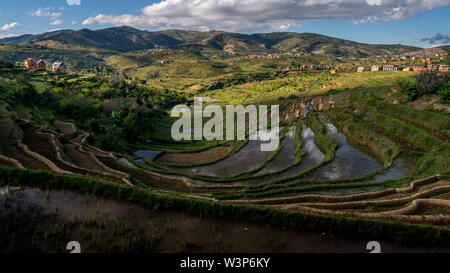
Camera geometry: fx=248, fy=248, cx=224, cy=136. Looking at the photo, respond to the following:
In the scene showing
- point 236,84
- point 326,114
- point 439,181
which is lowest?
point 439,181

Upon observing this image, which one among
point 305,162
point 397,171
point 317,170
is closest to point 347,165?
point 317,170

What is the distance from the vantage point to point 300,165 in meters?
34.0

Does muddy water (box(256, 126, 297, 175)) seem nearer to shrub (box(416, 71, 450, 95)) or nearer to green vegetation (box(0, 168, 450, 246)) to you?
green vegetation (box(0, 168, 450, 246))

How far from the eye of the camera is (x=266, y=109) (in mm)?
76438

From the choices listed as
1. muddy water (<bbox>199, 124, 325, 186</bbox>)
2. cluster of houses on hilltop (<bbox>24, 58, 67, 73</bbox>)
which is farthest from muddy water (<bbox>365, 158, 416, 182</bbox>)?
cluster of houses on hilltop (<bbox>24, 58, 67, 73</bbox>)

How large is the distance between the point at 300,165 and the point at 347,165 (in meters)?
5.99

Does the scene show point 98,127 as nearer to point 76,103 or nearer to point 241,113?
point 76,103

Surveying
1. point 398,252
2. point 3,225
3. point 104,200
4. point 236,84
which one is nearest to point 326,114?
point 398,252

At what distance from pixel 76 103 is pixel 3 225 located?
64037 mm

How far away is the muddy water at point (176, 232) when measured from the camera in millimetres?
11492

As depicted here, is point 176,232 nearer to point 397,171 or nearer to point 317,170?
point 317,170

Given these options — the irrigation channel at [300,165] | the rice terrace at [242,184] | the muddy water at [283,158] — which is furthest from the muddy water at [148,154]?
the muddy water at [283,158]

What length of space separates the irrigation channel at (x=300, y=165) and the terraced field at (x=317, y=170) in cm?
14

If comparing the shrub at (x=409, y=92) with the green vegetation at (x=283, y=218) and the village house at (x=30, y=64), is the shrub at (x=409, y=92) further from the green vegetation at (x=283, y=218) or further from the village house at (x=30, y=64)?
the village house at (x=30, y=64)
